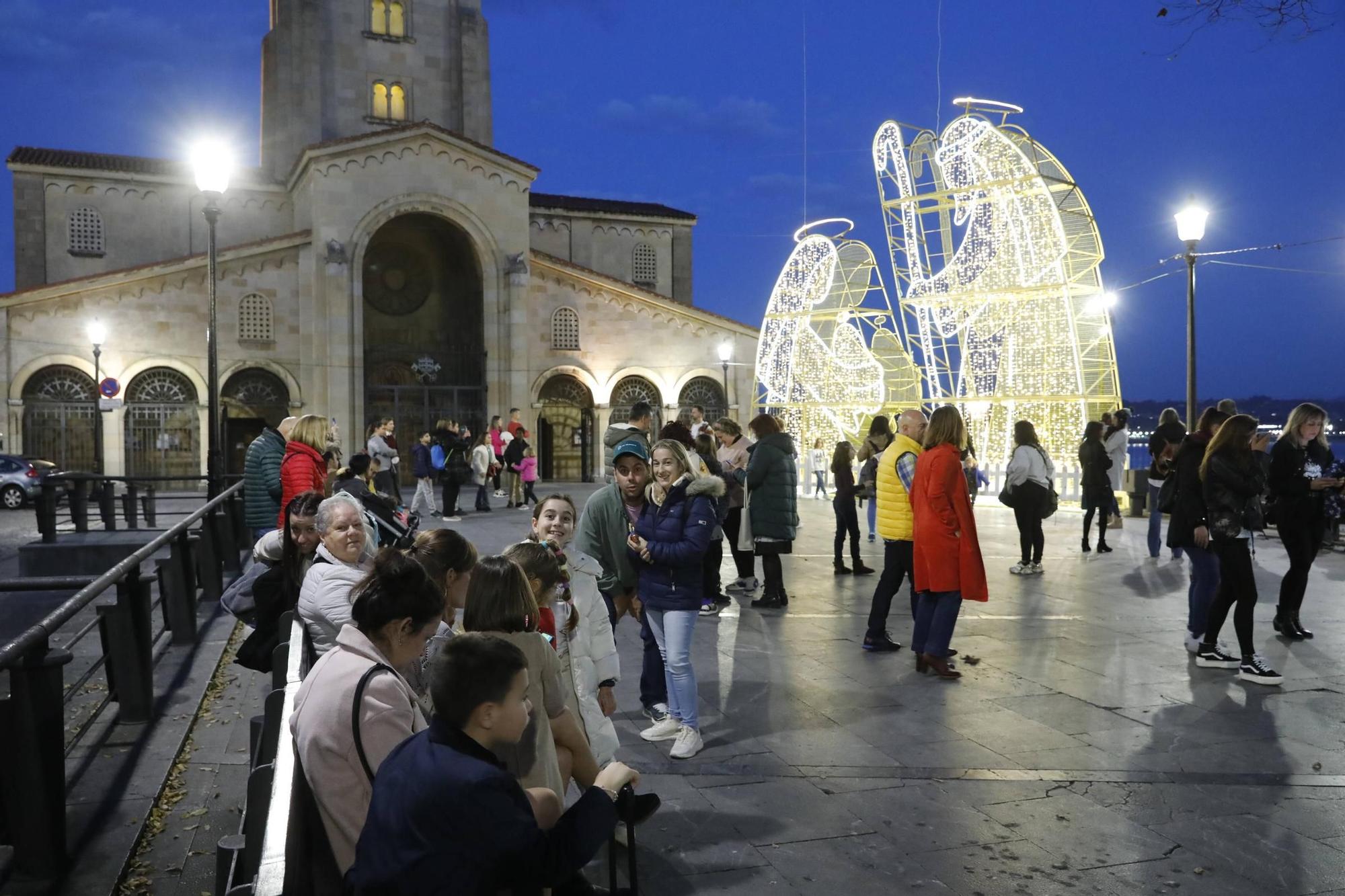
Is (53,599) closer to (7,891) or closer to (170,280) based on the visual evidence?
(7,891)

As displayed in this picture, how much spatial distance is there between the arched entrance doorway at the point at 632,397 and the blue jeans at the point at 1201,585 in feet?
80.4

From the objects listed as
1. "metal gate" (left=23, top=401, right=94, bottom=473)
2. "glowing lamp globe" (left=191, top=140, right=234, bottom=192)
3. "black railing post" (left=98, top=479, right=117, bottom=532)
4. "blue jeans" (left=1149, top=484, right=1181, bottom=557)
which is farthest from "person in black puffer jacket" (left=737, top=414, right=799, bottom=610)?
"metal gate" (left=23, top=401, right=94, bottom=473)

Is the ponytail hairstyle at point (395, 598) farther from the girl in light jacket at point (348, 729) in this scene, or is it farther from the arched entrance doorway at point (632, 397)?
the arched entrance doorway at point (632, 397)

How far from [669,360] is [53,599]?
22041 mm

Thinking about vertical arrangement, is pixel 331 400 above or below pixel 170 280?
below

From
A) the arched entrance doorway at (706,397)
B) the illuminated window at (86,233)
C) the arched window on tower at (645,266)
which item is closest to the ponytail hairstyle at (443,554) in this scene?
the arched entrance doorway at (706,397)

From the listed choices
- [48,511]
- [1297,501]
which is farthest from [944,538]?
[48,511]

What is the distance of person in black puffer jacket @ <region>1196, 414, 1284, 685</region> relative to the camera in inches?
263

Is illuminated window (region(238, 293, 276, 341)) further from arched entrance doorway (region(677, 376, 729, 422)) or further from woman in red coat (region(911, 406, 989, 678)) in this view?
woman in red coat (region(911, 406, 989, 678))

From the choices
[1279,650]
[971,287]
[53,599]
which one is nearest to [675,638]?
[1279,650]

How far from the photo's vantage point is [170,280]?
26.7 m

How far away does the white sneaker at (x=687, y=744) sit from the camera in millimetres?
5246

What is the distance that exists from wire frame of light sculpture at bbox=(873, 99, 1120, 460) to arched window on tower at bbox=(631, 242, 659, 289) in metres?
20.9

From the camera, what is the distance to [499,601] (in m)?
3.36
